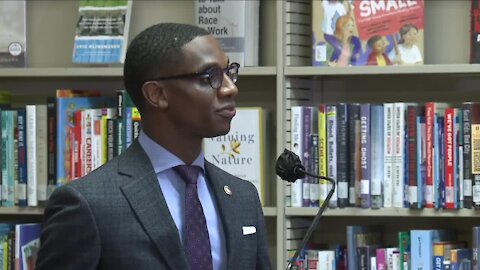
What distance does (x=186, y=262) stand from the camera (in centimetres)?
167

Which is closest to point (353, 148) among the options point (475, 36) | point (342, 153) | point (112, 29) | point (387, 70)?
point (342, 153)

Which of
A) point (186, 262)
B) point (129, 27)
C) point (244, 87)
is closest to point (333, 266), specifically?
point (244, 87)

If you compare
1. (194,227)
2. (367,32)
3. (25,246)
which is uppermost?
(367,32)

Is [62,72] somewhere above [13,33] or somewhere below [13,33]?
below

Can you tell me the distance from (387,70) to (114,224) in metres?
1.45

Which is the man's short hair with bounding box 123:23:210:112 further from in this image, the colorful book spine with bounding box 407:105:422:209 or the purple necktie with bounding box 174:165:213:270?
the colorful book spine with bounding box 407:105:422:209

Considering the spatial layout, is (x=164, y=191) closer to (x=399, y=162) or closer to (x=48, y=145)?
(x=399, y=162)

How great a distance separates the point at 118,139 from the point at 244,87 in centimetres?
46

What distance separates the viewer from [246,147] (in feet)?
9.98

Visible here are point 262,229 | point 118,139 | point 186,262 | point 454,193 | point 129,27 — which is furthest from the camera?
point 129,27

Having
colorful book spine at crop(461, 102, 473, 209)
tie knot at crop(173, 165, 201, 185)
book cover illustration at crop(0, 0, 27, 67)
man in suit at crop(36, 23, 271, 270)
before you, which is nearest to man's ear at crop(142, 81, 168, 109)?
man in suit at crop(36, 23, 271, 270)

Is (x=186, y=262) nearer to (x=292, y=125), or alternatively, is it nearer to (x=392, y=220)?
(x=292, y=125)

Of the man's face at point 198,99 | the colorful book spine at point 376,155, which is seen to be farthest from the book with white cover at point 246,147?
the man's face at point 198,99

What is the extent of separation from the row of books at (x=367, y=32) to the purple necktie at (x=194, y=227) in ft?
4.26
